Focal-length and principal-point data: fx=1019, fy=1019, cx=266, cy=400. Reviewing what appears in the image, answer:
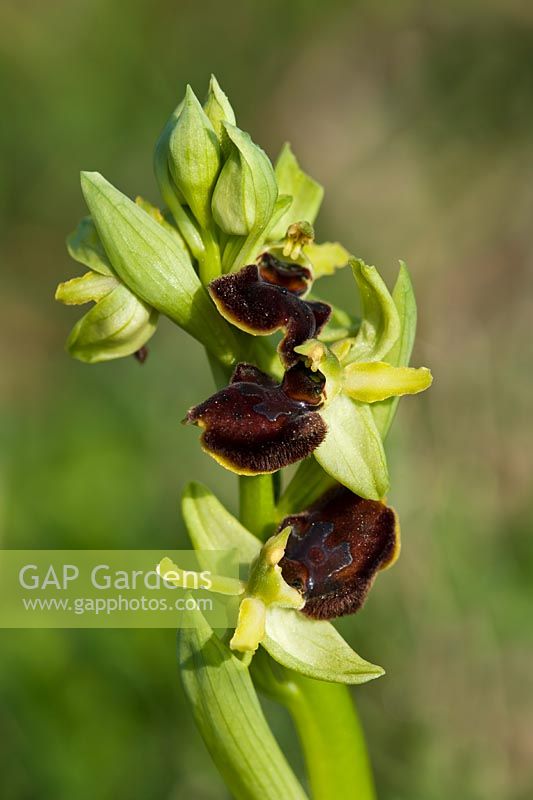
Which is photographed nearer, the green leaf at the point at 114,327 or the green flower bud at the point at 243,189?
the green flower bud at the point at 243,189

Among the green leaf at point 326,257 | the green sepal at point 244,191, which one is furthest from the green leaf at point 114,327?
the green leaf at point 326,257

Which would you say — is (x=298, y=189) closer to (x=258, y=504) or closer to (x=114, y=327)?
(x=114, y=327)

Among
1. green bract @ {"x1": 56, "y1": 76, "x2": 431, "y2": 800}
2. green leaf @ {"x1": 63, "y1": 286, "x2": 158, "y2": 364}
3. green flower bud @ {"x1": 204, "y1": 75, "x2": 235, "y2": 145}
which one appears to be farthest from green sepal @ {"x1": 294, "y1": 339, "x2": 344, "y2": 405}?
green flower bud @ {"x1": 204, "y1": 75, "x2": 235, "y2": 145}

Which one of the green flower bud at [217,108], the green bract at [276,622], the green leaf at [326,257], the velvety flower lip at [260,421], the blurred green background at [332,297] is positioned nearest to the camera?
the velvety flower lip at [260,421]

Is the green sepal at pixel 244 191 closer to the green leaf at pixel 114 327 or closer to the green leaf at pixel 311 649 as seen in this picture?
the green leaf at pixel 114 327

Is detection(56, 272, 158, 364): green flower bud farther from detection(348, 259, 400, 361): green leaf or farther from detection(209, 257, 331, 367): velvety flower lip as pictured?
detection(348, 259, 400, 361): green leaf

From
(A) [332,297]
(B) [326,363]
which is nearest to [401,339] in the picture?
(B) [326,363]
